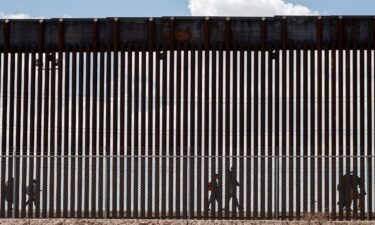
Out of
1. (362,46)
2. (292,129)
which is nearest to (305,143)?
(292,129)

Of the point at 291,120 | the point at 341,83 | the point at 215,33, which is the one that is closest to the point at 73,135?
the point at 215,33

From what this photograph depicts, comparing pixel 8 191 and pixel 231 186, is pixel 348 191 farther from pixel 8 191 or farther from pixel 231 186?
pixel 8 191

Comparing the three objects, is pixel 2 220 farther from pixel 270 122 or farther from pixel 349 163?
pixel 349 163

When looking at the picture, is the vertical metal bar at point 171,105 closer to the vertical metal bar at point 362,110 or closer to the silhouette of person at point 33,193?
the silhouette of person at point 33,193

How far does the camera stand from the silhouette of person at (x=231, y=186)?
2781cm

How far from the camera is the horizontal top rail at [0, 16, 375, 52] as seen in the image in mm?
29938

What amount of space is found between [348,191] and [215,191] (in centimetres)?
419

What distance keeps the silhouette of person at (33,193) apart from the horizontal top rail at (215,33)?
15.3 feet

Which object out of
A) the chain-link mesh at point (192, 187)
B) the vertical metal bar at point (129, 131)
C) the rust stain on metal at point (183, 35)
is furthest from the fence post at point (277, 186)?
the rust stain on metal at point (183, 35)

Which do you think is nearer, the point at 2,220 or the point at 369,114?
the point at 2,220

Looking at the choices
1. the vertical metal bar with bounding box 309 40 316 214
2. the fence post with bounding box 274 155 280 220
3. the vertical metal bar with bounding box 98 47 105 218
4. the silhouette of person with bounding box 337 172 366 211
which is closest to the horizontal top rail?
the vertical metal bar with bounding box 309 40 316 214

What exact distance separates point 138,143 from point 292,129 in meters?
4.87

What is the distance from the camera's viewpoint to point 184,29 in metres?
30.2

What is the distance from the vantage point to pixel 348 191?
29.0m
